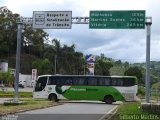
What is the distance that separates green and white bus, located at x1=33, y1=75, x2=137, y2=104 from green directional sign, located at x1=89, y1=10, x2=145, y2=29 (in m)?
11.9

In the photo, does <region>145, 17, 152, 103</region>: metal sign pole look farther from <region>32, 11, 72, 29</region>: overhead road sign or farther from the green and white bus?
the green and white bus

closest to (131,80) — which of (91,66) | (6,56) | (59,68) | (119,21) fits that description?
(91,66)

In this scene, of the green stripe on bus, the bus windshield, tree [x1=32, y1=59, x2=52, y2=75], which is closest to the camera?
the green stripe on bus

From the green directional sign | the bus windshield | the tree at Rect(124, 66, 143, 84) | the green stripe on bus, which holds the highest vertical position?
the green directional sign

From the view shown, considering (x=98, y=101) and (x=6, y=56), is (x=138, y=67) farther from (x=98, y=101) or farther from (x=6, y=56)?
(x=98, y=101)

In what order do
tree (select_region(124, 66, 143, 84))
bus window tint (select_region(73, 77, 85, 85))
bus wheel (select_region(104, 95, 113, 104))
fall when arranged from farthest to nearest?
1. tree (select_region(124, 66, 143, 84))
2. bus window tint (select_region(73, 77, 85, 85))
3. bus wheel (select_region(104, 95, 113, 104))

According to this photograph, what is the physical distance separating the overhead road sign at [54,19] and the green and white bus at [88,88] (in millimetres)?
11565

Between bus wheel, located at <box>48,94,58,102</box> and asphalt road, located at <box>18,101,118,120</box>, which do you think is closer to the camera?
asphalt road, located at <box>18,101,118,120</box>

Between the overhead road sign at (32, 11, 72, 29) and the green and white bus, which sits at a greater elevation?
the overhead road sign at (32, 11, 72, 29)

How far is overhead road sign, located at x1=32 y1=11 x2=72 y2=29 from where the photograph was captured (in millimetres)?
32172

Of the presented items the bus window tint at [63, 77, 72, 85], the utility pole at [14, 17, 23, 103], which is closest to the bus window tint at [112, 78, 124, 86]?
the bus window tint at [63, 77, 72, 85]

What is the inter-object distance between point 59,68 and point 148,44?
7761 centimetres

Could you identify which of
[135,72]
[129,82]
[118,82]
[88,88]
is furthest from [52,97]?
[135,72]

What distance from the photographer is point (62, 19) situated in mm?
32219
